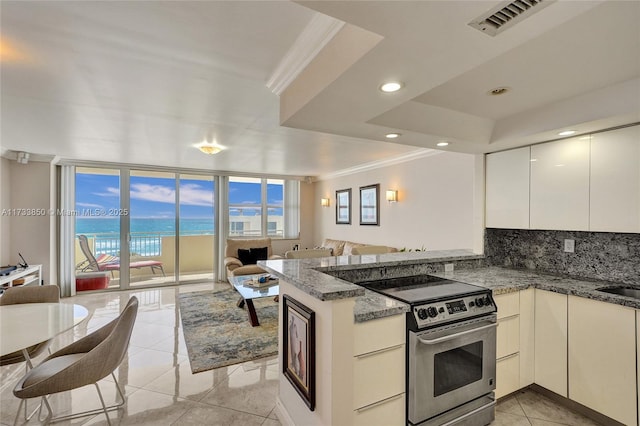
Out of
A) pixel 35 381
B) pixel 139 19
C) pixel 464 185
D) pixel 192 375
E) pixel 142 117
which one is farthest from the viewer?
pixel 464 185

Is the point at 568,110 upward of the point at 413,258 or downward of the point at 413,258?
upward

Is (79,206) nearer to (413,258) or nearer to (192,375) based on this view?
(192,375)

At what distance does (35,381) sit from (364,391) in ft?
6.33

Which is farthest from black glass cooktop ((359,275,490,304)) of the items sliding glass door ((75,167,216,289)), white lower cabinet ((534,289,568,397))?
sliding glass door ((75,167,216,289))

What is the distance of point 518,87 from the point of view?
1.98 meters

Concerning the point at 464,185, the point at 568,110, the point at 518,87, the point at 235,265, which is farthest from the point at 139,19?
the point at 235,265

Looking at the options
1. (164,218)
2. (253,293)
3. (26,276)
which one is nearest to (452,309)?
(253,293)

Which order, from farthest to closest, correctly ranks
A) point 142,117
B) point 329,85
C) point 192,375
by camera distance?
point 142,117 → point 192,375 → point 329,85

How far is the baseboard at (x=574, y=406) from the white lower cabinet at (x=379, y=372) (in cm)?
122

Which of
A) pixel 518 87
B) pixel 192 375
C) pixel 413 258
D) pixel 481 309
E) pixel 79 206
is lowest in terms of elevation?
pixel 192 375

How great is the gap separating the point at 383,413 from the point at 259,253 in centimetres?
499

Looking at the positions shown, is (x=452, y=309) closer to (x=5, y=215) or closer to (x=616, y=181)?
(x=616, y=181)

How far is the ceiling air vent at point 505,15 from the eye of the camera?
0.99m

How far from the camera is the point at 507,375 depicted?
2.16 meters
